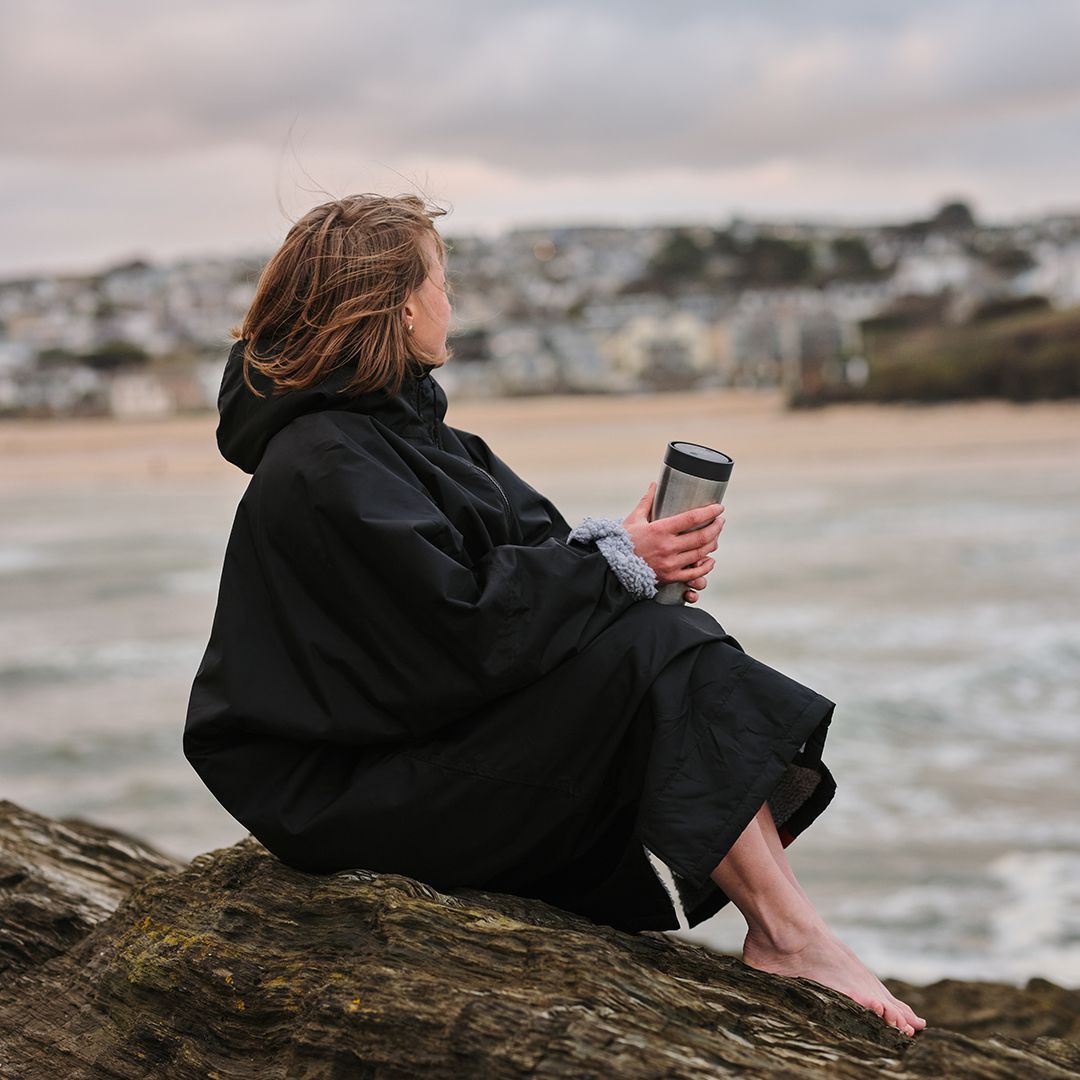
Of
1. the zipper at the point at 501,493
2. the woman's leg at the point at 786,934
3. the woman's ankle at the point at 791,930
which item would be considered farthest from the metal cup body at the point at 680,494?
the woman's ankle at the point at 791,930

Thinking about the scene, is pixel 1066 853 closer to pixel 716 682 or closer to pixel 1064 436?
pixel 716 682

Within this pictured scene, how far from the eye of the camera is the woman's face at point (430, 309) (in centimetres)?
308

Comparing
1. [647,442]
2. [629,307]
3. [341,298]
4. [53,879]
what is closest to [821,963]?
[341,298]

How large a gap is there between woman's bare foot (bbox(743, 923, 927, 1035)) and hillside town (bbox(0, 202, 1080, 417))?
4201cm

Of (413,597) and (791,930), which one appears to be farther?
(791,930)

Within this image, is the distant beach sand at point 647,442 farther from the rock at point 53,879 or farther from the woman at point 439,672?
the woman at point 439,672

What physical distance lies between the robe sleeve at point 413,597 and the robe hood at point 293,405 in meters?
0.16

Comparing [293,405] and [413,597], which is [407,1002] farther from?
[293,405]

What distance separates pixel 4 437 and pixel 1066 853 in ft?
153

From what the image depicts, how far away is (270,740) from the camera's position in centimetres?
298

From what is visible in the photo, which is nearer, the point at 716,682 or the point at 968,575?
the point at 716,682

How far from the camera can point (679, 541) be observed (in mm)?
3027

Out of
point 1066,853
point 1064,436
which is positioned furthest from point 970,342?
point 1066,853

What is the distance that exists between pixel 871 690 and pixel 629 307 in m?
87.8
